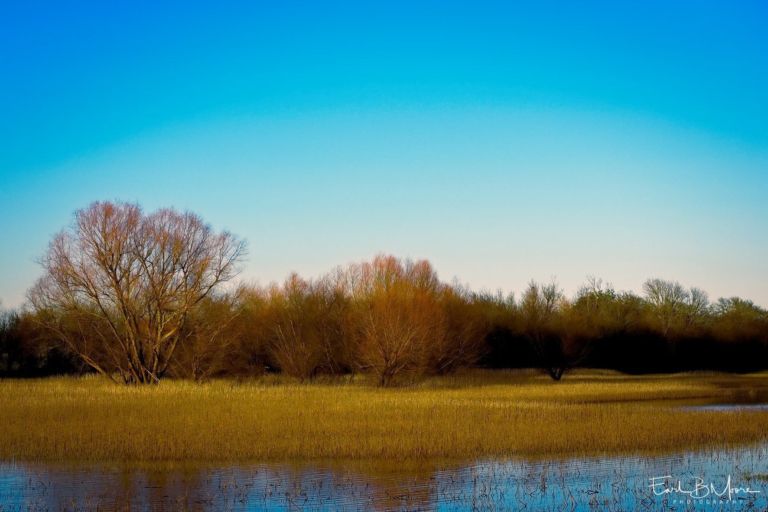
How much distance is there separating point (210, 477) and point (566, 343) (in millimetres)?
45850

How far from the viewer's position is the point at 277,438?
20.3m

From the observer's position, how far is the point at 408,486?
14602mm

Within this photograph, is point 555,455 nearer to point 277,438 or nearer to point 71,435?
point 277,438

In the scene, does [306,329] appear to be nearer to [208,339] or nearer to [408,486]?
[208,339]

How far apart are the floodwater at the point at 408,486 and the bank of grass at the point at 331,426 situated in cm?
153

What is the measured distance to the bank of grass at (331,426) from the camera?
18594 mm

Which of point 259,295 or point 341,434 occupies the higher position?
point 259,295

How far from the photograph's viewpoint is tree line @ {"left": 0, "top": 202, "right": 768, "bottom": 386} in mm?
45875

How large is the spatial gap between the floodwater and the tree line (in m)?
29.6

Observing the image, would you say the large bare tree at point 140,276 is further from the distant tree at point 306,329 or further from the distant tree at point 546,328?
the distant tree at point 546,328

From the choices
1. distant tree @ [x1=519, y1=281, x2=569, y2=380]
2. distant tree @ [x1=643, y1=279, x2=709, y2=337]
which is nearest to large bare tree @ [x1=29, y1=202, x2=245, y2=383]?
distant tree @ [x1=519, y1=281, x2=569, y2=380]

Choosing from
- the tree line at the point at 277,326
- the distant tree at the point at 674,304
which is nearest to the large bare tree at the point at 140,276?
the tree line at the point at 277,326

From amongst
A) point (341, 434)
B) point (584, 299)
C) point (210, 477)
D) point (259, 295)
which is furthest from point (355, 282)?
point (210, 477)
